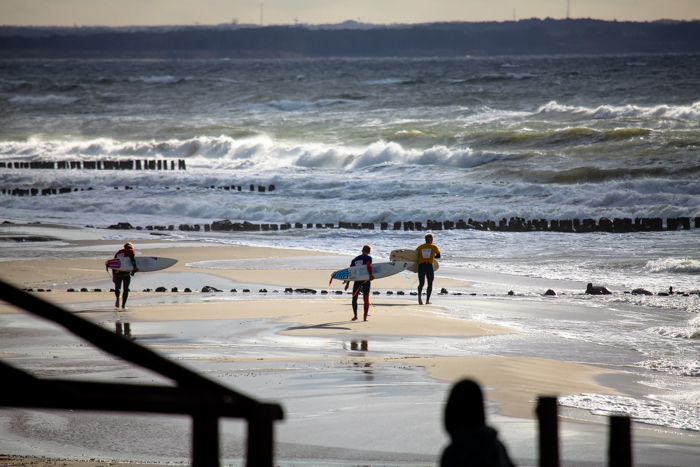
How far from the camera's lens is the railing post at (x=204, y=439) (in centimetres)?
223

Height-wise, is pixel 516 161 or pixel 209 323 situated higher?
pixel 516 161

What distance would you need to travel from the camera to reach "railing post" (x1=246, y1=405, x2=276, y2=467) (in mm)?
2209

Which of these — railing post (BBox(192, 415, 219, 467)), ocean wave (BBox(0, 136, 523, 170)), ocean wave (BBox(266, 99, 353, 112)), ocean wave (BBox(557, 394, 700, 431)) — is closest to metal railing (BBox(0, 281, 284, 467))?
railing post (BBox(192, 415, 219, 467))

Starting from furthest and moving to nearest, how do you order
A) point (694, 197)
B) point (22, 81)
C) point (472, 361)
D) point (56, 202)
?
point (22, 81) → point (56, 202) → point (694, 197) → point (472, 361)

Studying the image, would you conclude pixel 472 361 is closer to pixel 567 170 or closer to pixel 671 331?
pixel 671 331

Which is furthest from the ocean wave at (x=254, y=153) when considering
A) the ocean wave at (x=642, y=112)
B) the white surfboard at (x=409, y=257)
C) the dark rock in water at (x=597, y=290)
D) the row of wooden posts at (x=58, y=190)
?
the white surfboard at (x=409, y=257)

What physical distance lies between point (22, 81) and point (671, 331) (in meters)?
96.4

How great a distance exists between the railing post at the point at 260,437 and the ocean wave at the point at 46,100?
8070cm

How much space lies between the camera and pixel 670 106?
1860 inches

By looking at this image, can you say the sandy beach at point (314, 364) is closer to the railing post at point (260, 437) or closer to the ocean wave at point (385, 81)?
the railing post at point (260, 437)

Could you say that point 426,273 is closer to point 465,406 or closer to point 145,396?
point 465,406

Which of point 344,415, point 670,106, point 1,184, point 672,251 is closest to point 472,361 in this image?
point 344,415

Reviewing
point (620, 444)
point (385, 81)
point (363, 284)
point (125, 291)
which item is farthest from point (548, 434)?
point (385, 81)

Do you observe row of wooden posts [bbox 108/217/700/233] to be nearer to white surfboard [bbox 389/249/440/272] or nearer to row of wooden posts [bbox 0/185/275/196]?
row of wooden posts [bbox 0/185/275/196]
